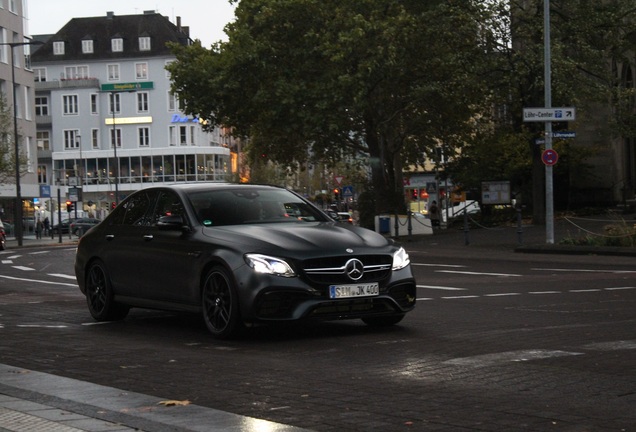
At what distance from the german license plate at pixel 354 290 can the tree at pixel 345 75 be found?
32.8m

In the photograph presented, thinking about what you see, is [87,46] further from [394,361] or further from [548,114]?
[394,361]

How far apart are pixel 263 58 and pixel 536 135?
1117 cm

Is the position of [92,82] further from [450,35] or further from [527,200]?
[450,35]

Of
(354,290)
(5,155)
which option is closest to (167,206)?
(354,290)

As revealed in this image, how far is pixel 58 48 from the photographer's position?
129625 mm

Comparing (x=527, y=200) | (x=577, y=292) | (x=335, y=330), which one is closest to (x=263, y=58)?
(x=527, y=200)

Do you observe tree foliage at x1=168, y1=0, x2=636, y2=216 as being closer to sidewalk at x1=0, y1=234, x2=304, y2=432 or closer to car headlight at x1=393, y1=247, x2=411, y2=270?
car headlight at x1=393, y1=247, x2=411, y2=270

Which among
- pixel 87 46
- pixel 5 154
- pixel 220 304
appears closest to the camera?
pixel 220 304

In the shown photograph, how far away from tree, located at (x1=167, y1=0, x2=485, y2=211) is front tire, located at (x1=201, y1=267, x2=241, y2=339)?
108 ft

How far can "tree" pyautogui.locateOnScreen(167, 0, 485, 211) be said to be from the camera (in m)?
45.1

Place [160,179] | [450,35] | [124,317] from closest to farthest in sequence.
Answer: [124,317]
[450,35]
[160,179]

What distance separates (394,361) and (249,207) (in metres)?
3.38

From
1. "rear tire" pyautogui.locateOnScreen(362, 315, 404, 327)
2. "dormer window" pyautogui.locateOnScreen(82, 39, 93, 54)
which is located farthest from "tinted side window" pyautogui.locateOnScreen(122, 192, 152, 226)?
"dormer window" pyautogui.locateOnScreen(82, 39, 93, 54)

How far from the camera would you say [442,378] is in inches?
335
